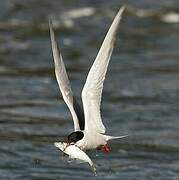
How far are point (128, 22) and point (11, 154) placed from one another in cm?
1027

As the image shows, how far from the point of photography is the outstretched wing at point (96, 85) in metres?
9.05

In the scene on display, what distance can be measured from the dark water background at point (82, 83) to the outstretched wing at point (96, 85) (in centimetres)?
334

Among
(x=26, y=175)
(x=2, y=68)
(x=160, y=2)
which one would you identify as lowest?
(x=26, y=175)

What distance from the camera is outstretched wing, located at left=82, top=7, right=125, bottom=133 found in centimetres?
905

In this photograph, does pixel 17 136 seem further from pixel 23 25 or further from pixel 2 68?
pixel 23 25

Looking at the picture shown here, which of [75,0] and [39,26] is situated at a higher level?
[75,0]

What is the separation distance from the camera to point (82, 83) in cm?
1770

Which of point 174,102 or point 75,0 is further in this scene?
point 75,0

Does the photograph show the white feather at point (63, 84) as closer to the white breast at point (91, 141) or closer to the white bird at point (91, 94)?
the white bird at point (91, 94)

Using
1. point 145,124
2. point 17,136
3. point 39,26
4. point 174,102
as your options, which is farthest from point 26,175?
point 39,26

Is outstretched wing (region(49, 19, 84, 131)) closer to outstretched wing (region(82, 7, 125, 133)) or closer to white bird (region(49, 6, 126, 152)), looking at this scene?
white bird (region(49, 6, 126, 152))

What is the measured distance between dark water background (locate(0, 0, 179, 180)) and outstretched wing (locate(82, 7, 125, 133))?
11.0ft

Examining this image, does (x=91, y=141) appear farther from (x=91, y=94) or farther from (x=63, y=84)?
(x=63, y=84)

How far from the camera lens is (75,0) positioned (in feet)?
81.9
